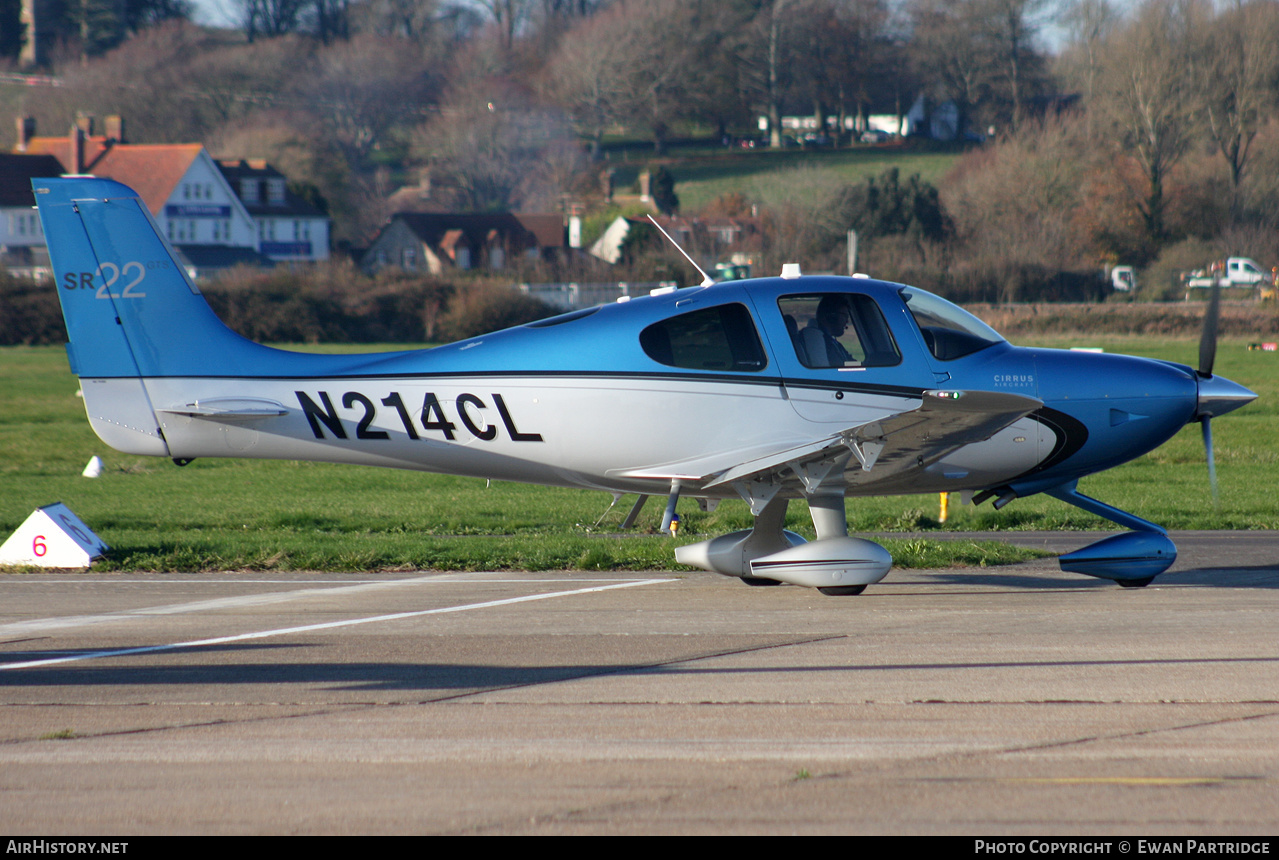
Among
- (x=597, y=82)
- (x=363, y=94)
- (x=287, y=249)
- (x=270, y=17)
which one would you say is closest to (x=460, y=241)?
(x=287, y=249)

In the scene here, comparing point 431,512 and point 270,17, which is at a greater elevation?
point 270,17

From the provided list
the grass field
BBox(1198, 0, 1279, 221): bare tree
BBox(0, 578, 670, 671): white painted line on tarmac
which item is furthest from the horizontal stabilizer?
BBox(1198, 0, 1279, 221): bare tree

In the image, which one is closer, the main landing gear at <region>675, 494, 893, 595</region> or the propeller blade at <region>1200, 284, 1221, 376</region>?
the main landing gear at <region>675, 494, 893, 595</region>

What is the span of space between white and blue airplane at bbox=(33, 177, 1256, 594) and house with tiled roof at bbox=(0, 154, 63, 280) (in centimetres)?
7301

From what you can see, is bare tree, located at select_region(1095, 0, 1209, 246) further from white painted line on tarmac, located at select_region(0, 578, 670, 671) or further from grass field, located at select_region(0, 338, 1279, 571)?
white painted line on tarmac, located at select_region(0, 578, 670, 671)

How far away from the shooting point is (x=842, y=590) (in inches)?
383

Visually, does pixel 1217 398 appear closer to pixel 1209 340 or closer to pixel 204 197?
pixel 1209 340

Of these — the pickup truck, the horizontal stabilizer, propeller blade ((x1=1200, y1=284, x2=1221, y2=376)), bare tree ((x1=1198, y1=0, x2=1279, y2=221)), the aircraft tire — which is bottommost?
the aircraft tire

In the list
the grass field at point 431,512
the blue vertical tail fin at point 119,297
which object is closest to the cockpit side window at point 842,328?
the grass field at point 431,512

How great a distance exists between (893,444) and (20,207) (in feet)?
270

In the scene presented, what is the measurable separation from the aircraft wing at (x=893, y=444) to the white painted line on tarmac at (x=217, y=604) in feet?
6.23

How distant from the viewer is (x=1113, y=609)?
29.9 ft

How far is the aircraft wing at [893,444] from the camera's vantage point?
330 inches

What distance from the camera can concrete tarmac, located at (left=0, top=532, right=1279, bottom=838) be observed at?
5012mm
